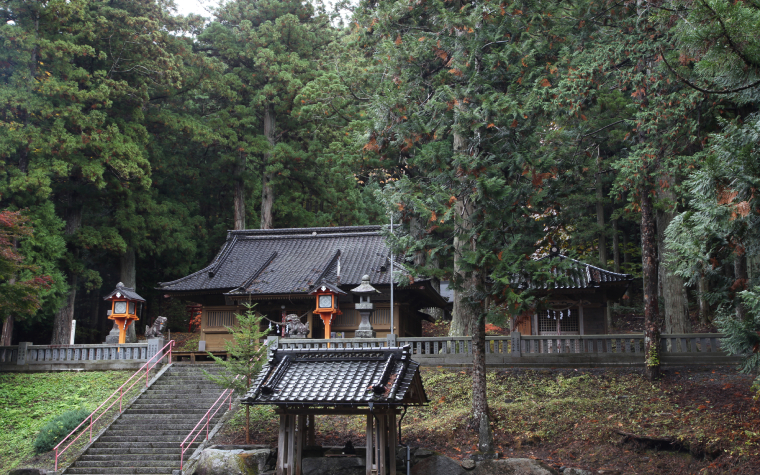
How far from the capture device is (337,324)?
72.9 ft

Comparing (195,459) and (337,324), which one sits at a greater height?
(337,324)

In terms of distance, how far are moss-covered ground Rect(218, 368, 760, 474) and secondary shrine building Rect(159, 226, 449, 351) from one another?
533 cm

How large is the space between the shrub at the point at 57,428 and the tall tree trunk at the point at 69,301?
32.1 feet

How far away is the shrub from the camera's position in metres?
14.3

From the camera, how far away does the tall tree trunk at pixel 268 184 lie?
31203 millimetres

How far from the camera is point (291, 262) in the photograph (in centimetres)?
2494

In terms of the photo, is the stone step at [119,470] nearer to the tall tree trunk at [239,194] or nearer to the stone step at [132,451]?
the stone step at [132,451]

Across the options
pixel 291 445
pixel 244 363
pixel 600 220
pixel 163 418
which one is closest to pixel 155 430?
pixel 163 418

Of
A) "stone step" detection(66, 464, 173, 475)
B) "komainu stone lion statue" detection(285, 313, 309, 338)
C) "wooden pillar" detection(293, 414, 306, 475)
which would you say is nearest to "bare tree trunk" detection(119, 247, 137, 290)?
"komainu stone lion statue" detection(285, 313, 309, 338)

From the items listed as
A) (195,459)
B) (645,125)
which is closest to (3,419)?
(195,459)

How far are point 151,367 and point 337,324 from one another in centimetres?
672

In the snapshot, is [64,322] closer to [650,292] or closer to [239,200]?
[239,200]

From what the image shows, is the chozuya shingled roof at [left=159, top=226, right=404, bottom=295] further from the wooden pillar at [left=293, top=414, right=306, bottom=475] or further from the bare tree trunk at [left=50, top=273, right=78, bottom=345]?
the wooden pillar at [left=293, top=414, right=306, bottom=475]

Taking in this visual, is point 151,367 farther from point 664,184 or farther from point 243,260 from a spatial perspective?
point 664,184
